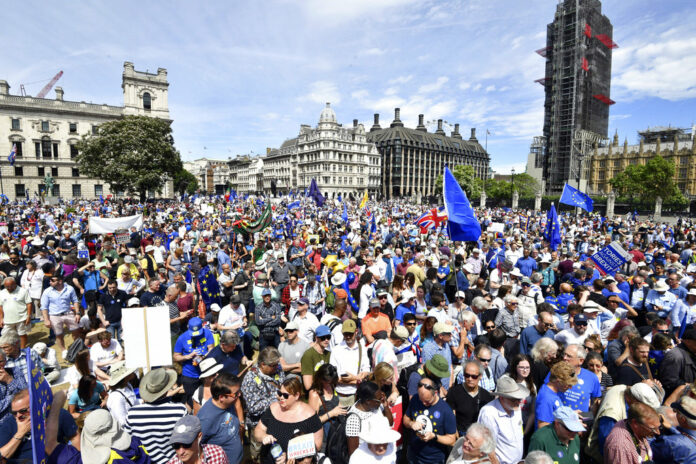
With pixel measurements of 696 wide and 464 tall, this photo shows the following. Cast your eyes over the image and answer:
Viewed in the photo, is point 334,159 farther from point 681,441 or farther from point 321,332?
point 681,441

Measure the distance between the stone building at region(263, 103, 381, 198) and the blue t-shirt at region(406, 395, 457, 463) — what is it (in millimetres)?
84826

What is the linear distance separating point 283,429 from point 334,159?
8879cm

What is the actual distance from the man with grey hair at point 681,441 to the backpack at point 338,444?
107 inches

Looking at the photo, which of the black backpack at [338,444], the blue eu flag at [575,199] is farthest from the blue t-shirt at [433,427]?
the blue eu flag at [575,199]

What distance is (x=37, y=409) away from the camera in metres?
2.67

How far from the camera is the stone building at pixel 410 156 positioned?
332ft

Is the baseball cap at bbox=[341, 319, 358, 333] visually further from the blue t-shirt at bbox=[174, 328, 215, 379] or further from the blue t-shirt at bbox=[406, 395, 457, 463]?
the blue t-shirt at bbox=[174, 328, 215, 379]

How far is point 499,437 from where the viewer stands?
3414mm

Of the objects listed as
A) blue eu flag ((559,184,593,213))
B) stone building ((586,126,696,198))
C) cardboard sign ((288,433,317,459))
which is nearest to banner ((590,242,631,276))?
blue eu flag ((559,184,593,213))

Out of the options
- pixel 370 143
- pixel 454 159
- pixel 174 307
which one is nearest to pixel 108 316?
pixel 174 307

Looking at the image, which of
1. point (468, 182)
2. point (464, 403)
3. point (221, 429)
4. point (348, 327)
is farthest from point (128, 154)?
point (468, 182)

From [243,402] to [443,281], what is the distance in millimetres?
6544

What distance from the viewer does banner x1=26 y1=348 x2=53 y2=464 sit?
2.52 metres

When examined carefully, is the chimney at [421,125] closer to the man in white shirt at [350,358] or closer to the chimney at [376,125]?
the chimney at [376,125]
